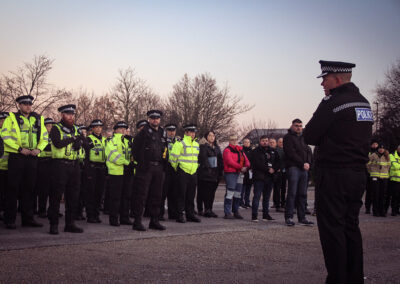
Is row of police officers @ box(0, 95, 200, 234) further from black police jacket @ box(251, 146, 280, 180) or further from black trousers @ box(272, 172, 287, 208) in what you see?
black trousers @ box(272, 172, 287, 208)

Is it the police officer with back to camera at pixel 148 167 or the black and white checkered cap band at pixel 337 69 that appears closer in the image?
the black and white checkered cap band at pixel 337 69

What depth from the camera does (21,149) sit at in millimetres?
9148

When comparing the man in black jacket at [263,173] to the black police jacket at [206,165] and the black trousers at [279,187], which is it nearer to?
the black police jacket at [206,165]

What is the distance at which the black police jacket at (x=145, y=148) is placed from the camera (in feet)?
31.8

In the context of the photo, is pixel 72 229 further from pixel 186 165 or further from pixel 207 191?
pixel 207 191

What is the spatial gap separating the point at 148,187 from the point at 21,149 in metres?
2.55

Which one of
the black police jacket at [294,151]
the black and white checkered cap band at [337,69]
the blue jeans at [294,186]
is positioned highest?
the black and white checkered cap band at [337,69]

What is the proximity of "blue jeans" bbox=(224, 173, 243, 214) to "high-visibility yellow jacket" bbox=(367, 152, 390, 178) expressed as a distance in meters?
4.76

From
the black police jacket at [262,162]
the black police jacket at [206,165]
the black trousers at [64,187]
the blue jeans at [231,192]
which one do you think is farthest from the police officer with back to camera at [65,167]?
the black police jacket at [262,162]

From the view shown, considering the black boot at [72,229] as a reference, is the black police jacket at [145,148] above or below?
above

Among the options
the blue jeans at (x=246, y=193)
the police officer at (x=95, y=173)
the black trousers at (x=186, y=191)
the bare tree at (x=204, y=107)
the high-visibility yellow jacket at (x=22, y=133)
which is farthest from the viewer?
the bare tree at (x=204, y=107)

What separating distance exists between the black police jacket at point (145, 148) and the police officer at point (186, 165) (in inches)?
70.1

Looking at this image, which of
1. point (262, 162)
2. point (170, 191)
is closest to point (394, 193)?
point (262, 162)

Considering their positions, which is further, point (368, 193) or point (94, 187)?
point (368, 193)
